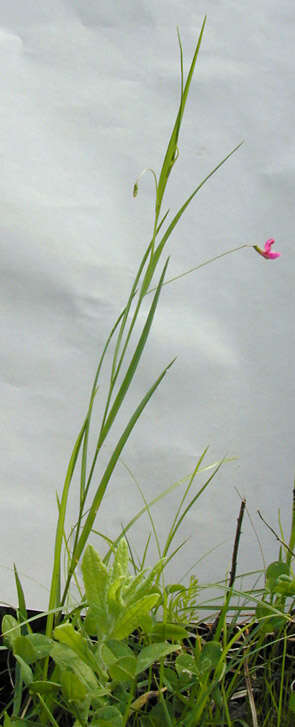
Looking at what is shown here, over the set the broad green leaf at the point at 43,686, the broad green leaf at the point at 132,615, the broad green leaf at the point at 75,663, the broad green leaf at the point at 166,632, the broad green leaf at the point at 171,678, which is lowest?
the broad green leaf at the point at 171,678

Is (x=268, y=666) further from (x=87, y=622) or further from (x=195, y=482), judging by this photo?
A: (x=195, y=482)

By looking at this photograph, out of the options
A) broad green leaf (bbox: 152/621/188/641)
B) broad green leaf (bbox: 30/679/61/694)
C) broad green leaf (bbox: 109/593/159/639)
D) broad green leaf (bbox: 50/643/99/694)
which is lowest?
broad green leaf (bbox: 30/679/61/694)

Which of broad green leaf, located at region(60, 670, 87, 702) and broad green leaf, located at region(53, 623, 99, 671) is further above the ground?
broad green leaf, located at region(53, 623, 99, 671)

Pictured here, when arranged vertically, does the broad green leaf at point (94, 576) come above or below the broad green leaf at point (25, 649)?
above

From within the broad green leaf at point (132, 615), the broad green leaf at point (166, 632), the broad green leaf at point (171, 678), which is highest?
the broad green leaf at point (132, 615)

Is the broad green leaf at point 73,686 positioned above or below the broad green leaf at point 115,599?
below

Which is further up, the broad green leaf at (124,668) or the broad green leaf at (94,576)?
the broad green leaf at (94,576)

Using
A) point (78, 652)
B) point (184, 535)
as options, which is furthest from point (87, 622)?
point (184, 535)
